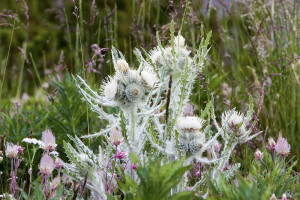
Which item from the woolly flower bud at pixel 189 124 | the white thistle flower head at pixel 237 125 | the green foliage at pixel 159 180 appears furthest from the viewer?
the white thistle flower head at pixel 237 125

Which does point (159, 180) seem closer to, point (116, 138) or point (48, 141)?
point (116, 138)

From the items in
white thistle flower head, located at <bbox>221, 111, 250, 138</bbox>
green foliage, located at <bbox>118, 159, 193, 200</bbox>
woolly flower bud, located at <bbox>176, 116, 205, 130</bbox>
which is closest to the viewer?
green foliage, located at <bbox>118, 159, 193, 200</bbox>

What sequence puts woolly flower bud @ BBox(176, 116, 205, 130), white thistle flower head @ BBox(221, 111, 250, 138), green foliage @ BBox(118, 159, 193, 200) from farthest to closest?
1. white thistle flower head @ BBox(221, 111, 250, 138)
2. woolly flower bud @ BBox(176, 116, 205, 130)
3. green foliage @ BBox(118, 159, 193, 200)

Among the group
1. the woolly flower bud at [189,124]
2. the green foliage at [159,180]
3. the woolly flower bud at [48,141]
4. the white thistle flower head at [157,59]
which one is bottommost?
the green foliage at [159,180]

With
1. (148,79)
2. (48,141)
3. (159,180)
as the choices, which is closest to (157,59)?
(148,79)

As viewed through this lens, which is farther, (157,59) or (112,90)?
(157,59)

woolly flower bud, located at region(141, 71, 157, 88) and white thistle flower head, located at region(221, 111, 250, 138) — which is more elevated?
woolly flower bud, located at region(141, 71, 157, 88)

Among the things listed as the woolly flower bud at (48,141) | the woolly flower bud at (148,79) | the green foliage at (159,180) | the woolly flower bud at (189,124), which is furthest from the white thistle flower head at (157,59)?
the green foliage at (159,180)

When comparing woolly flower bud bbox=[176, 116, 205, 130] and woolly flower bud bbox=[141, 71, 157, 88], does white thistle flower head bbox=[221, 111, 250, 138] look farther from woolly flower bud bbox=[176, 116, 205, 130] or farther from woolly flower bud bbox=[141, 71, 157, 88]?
woolly flower bud bbox=[141, 71, 157, 88]

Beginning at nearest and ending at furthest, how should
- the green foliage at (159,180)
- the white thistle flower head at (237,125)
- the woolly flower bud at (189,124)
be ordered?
the green foliage at (159,180), the woolly flower bud at (189,124), the white thistle flower head at (237,125)

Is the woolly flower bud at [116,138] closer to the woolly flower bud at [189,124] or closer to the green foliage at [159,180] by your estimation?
the woolly flower bud at [189,124]

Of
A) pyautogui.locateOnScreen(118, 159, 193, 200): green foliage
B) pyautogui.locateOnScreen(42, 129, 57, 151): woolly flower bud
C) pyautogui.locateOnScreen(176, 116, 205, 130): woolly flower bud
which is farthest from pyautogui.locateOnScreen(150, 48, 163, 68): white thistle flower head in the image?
pyautogui.locateOnScreen(118, 159, 193, 200): green foliage

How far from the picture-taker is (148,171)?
111 centimetres

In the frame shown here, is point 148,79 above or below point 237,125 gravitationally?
above
